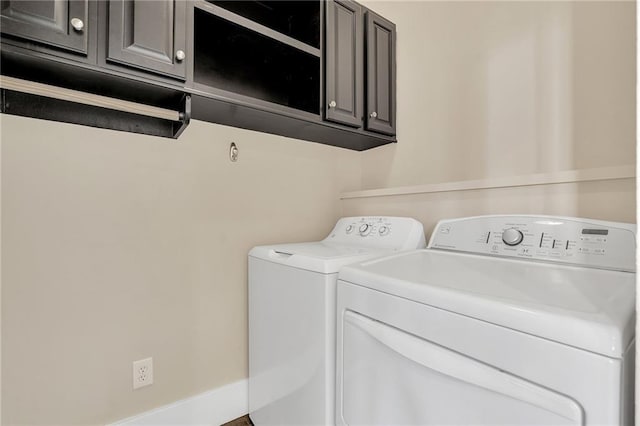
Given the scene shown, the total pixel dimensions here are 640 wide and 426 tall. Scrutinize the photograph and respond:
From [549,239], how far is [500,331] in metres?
0.62

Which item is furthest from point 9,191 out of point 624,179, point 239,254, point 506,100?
point 624,179

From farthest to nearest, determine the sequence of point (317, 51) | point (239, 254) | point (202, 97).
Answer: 1. point (239, 254)
2. point (317, 51)
3. point (202, 97)

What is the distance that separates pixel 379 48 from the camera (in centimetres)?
168

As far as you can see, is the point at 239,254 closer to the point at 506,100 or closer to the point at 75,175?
the point at 75,175

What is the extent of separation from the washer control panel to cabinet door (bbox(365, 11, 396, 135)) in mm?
495

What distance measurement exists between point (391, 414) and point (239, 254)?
1020 millimetres

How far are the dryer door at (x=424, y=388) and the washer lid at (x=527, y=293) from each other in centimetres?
9

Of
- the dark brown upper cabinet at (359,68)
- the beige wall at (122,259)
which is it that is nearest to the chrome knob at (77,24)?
the beige wall at (122,259)

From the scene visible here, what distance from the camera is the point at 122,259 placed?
126cm

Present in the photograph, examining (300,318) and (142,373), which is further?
(142,373)

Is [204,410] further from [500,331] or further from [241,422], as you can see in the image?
[500,331]

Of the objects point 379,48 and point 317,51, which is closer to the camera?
point 317,51

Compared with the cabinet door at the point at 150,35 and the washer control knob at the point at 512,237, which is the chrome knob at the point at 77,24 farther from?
the washer control knob at the point at 512,237

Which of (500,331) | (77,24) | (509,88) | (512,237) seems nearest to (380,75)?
(509,88)
